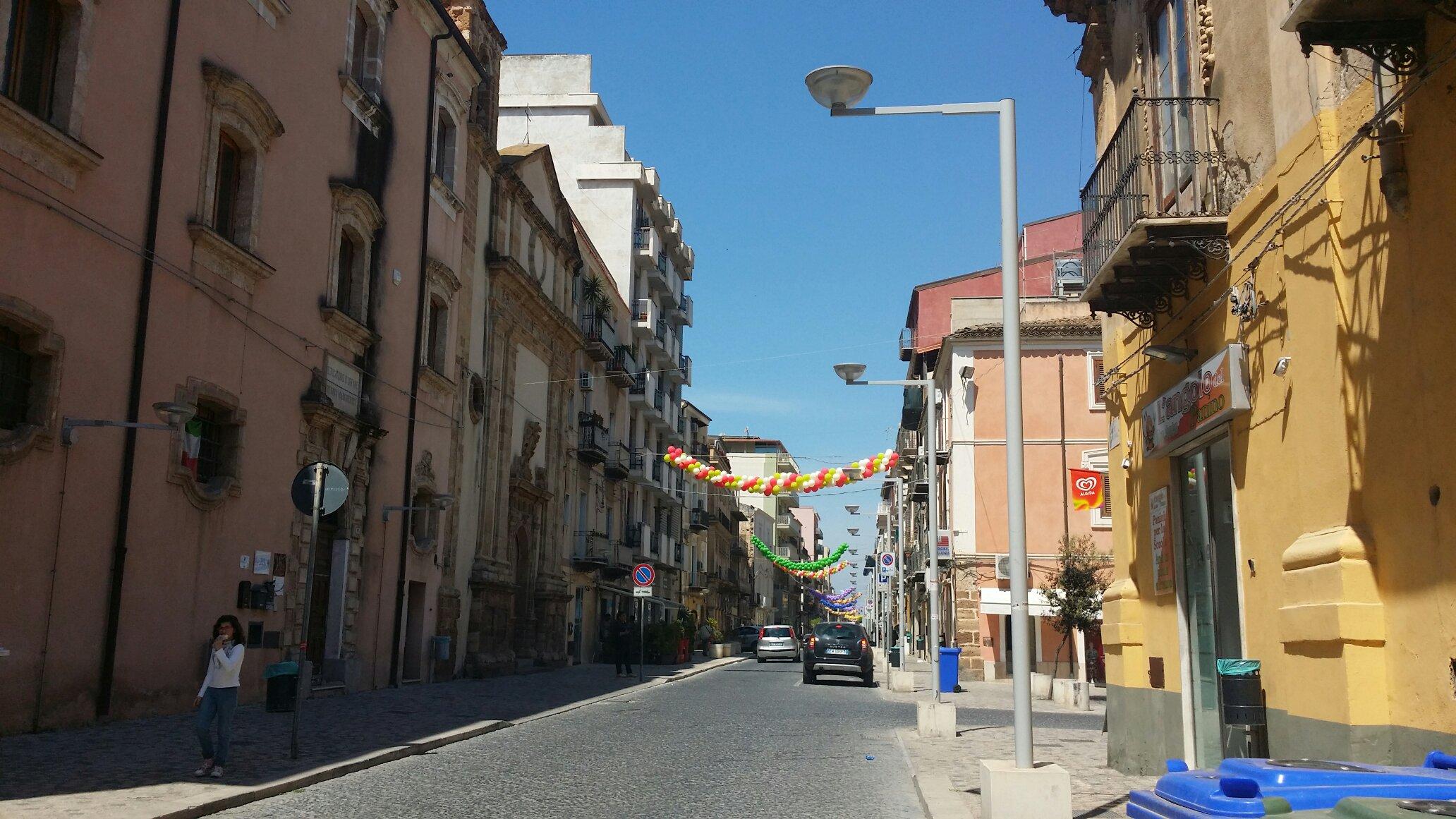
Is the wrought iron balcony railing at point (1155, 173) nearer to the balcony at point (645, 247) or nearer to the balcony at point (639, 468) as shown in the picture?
the balcony at point (639, 468)

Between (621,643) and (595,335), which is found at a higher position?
(595,335)

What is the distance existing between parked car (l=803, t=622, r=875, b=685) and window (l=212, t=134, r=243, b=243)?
18.7 metres

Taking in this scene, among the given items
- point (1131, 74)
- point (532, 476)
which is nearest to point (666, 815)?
point (1131, 74)

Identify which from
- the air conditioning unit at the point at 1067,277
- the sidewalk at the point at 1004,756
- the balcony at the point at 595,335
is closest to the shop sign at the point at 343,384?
the sidewalk at the point at 1004,756

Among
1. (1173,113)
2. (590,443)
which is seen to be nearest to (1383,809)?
(1173,113)

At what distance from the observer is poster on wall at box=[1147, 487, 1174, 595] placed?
11.6 m

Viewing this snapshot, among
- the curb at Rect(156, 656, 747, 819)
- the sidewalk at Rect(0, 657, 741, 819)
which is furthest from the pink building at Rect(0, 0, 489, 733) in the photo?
the curb at Rect(156, 656, 747, 819)

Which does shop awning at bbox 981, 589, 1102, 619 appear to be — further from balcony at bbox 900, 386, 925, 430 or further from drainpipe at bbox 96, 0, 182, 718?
drainpipe at bbox 96, 0, 182, 718

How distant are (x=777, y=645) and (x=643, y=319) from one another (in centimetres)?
1503

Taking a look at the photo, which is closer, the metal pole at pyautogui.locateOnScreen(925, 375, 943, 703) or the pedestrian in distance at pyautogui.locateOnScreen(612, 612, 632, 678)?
the metal pole at pyautogui.locateOnScreen(925, 375, 943, 703)

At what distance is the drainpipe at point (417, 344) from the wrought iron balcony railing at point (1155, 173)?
51.9 feet

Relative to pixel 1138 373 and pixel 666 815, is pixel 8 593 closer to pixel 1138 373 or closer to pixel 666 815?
pixel 666 815

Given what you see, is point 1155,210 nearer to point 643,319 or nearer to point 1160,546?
point 1160,546

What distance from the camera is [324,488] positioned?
11688 millimetres
